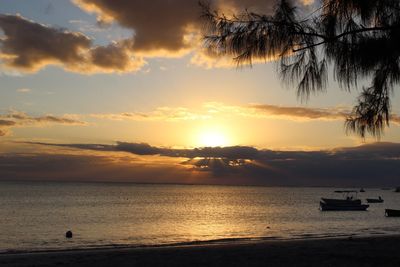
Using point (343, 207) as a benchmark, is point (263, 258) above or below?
above

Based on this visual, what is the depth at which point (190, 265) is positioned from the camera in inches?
465

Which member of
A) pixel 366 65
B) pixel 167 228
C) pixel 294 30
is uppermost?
pixel 294 30

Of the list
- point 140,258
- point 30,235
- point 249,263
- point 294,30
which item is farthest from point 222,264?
point 30,235

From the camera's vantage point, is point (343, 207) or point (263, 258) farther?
point (343, 207)

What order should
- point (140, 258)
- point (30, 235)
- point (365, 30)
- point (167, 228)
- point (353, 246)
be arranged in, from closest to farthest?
point (365, 30), point (140, 258), point (353, 246), point (30, 235), point (167, 228)

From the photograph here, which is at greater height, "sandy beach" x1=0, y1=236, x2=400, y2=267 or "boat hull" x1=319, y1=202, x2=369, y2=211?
"sandy beach" x1=0, y1=236, x2=400, y2=267

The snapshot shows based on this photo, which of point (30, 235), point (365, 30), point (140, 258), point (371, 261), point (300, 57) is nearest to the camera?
point (365, 30)

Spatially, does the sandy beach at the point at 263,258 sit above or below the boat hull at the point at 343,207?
above

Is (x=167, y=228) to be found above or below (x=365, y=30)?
below

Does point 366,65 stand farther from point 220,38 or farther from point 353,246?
point 353,246

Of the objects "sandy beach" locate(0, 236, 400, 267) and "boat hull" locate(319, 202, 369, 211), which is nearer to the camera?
"sandy beach" locate(0, 236, 400, 267)

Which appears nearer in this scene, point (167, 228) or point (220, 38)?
point (220, 38)

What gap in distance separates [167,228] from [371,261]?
31.1 meters

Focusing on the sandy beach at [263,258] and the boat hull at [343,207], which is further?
the boat hull at [343,207]
